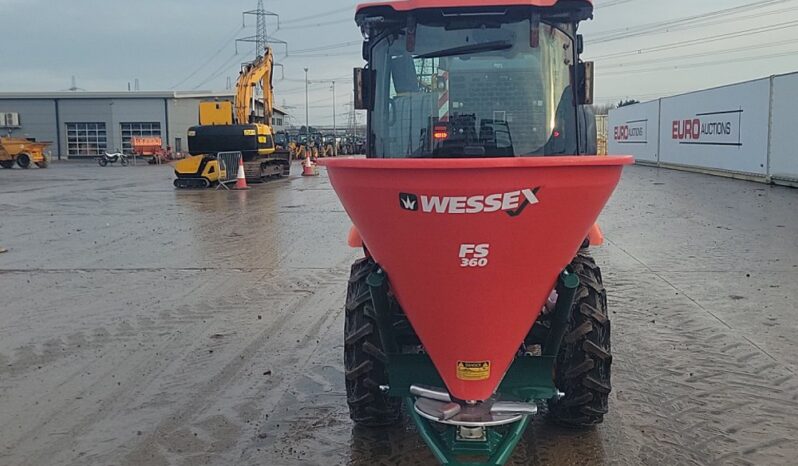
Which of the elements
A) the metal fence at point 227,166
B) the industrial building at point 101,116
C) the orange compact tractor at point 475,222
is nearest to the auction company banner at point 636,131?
the metal fence at point 227,166

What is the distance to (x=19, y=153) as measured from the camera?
43844 millimetres

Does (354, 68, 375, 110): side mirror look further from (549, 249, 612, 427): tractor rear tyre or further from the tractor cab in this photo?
(549, 249, 612, 427): tractor rear tyre

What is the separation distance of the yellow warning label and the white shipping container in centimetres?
1879

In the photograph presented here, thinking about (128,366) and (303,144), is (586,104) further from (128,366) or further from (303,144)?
(303,144)

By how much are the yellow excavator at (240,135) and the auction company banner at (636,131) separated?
16705 millimetres

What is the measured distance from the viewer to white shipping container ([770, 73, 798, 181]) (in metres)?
18.9

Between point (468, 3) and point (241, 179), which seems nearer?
point (468, 3)

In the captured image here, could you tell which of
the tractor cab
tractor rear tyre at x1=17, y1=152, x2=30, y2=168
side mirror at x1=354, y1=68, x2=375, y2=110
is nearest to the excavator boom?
side mirror at x1=354, y1=68, x2=375, y2=110

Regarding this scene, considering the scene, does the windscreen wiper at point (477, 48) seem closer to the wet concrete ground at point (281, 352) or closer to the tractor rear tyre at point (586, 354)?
the tractor rear tyre at point (586, 354)

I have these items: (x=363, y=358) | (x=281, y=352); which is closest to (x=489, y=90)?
(x=363, y=358)

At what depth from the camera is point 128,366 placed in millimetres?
5570

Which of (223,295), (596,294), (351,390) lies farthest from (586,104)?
(223,295)

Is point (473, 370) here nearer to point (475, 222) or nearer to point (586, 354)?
point (475, 222)

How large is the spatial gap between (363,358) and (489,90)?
1.63m
